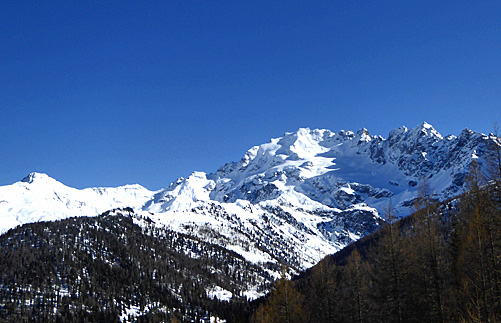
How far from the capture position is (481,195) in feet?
123

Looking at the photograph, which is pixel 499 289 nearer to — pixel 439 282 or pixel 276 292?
pixel 439 282

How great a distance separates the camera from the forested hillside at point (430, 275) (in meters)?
34.7

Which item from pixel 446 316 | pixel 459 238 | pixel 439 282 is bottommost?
pixel 446 316

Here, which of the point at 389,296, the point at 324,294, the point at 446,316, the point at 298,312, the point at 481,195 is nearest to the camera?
the point at 481,195

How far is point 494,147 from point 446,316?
1816cm

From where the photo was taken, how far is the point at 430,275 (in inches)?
1732

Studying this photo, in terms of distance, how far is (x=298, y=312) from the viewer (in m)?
57.2

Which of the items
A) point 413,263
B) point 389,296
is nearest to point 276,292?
point 389,296

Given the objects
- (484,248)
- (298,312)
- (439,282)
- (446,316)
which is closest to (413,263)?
(439,282)

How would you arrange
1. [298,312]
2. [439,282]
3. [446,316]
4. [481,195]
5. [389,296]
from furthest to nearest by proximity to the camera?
[298,312] → [389,296] → [439,282] → [446,316] → [481,195]

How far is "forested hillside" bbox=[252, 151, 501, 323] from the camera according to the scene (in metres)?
34.7

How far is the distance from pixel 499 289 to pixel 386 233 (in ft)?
53.1

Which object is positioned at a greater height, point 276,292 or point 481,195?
point 481,195

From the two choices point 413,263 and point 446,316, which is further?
point 413,263
